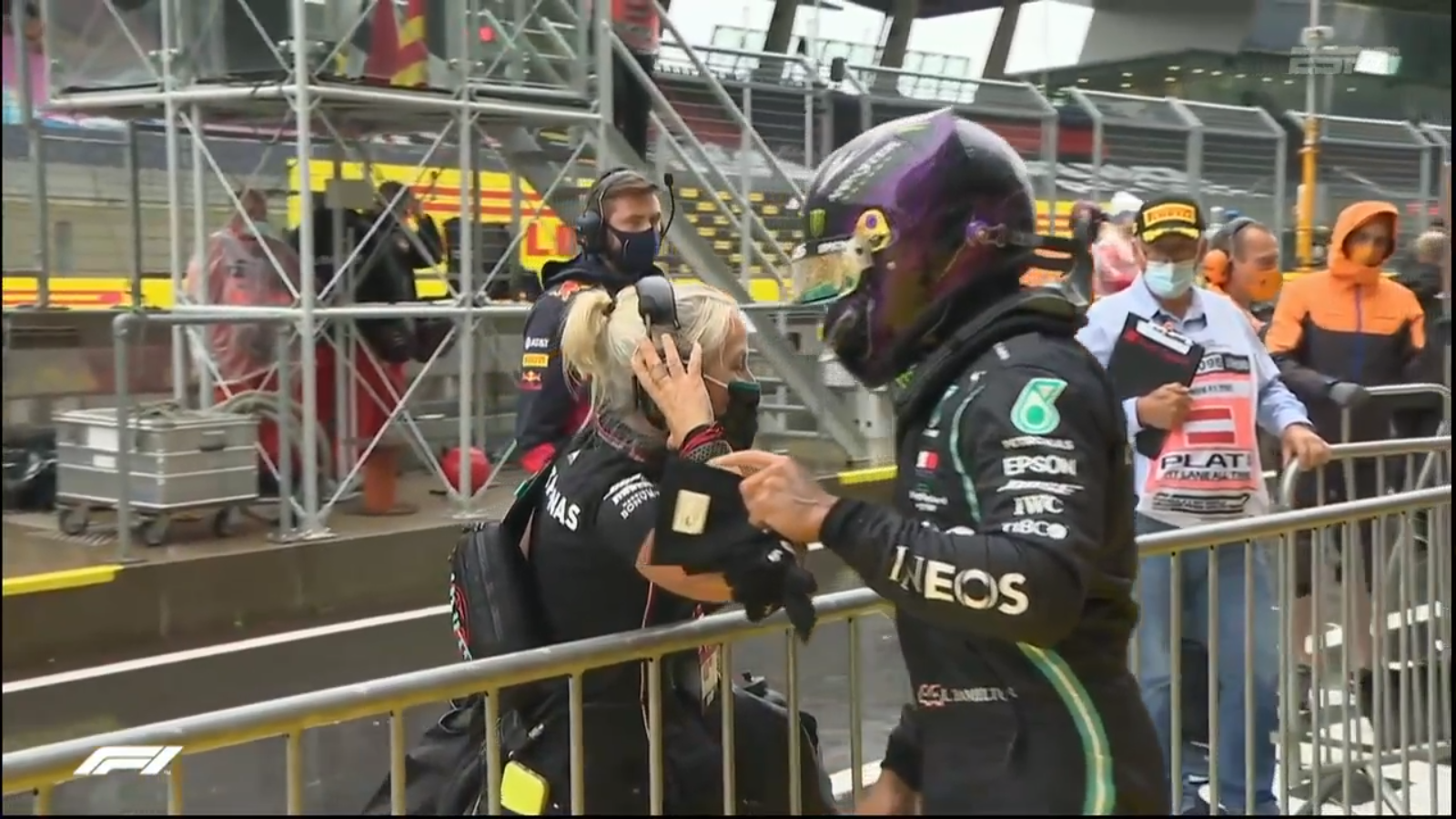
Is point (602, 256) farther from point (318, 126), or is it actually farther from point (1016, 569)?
point (318, 126)

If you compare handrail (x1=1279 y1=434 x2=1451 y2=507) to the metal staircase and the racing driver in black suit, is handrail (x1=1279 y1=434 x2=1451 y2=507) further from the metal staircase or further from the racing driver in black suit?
the metal staircase

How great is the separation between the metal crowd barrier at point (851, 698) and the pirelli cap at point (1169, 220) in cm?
92

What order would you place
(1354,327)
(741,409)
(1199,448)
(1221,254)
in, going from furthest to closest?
1. (1221,254)
2. (1354,327)
3. (1199,448)
4. (741,409)

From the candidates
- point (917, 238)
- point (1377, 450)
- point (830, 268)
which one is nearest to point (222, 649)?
point (1377, 450)

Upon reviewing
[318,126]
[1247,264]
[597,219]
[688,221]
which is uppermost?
[318,126]

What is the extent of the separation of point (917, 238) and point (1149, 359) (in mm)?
2457

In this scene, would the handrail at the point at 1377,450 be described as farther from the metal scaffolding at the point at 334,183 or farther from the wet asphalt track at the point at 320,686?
the metal scaffolding at the point at 334,183

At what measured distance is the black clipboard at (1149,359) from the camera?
441 cm

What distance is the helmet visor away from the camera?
2.21m

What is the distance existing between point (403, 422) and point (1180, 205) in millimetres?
6345

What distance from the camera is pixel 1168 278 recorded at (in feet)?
15.5

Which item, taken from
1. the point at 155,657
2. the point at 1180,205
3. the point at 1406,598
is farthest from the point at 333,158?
the point at 1406,598

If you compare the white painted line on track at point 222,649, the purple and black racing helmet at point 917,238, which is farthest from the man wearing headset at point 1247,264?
the white painted line on track at point 222,649

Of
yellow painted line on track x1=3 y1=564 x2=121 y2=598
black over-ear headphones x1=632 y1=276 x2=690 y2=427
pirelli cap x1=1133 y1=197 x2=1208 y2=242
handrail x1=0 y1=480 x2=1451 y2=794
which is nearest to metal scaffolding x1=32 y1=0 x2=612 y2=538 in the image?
yellow painted line on track x1=3 y1=564 x2=121 y2=598
